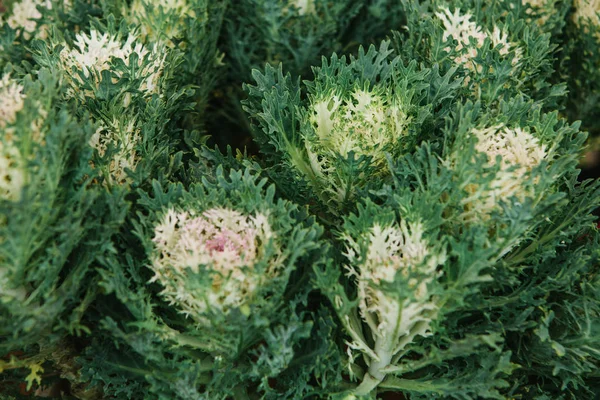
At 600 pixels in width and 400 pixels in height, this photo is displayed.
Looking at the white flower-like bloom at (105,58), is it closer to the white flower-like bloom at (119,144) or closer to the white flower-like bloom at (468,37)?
the white flower-like bloom at (119,144)

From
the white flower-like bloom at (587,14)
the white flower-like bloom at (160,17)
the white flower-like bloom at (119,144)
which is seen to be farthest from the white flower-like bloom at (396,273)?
the white flower-like bloom at (587,14)

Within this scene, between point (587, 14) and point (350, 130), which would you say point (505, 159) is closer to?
point (350, 130)

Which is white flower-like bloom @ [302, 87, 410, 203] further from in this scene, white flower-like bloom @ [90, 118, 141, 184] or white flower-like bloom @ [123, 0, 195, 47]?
white flower-like bloom @ [123, 0, 195, 47]

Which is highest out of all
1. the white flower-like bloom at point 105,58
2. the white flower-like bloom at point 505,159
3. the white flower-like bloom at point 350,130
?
the white flower-like bloom at point 105,58

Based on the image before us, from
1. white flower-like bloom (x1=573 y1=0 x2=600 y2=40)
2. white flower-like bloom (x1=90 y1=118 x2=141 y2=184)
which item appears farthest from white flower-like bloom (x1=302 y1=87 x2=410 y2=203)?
white flower-like bloom (x1=573 y1=0 x2=600 y2=40)

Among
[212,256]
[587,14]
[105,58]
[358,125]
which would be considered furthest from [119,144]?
[587,14]

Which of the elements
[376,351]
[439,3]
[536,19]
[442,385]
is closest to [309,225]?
[376,351]
